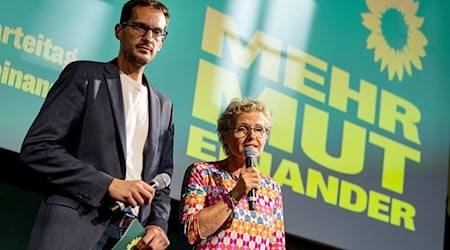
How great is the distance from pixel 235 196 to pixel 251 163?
10 cm

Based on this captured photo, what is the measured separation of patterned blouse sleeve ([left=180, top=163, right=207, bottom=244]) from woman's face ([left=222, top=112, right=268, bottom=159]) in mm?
118

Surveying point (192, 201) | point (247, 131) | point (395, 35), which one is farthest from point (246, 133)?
point (395, 35)

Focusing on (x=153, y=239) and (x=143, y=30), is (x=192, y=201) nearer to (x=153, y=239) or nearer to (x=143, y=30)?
(x=153, y=239)

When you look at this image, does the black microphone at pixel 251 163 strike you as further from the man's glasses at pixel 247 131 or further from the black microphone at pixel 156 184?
the black microphone at pixel 156 184

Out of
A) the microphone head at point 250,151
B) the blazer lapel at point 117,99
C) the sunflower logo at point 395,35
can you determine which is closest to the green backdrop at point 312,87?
the sunflower logo at point 395,35

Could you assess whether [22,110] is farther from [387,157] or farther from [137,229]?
[387,157]

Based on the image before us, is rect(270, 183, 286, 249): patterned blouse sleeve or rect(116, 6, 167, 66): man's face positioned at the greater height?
rect(116, 6, 167, 66): man's face

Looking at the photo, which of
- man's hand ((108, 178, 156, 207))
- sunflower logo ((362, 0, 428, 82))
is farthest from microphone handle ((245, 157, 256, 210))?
sunflower logo ((362, 0, 428, 82))

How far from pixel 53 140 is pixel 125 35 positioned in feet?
1.22

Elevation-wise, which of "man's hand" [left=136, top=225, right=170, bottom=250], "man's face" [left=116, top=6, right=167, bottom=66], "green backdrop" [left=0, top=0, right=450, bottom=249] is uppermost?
"green backdrop" [left=0, top=0, right=450, bottom=249]

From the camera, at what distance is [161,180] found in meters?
2.29

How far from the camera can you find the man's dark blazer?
6.94 feet

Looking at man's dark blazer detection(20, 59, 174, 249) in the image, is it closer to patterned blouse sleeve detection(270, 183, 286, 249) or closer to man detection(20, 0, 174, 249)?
man detection(20, 0, 174, 249)

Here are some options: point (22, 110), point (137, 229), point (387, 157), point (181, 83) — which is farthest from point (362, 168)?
point (137, 229)
